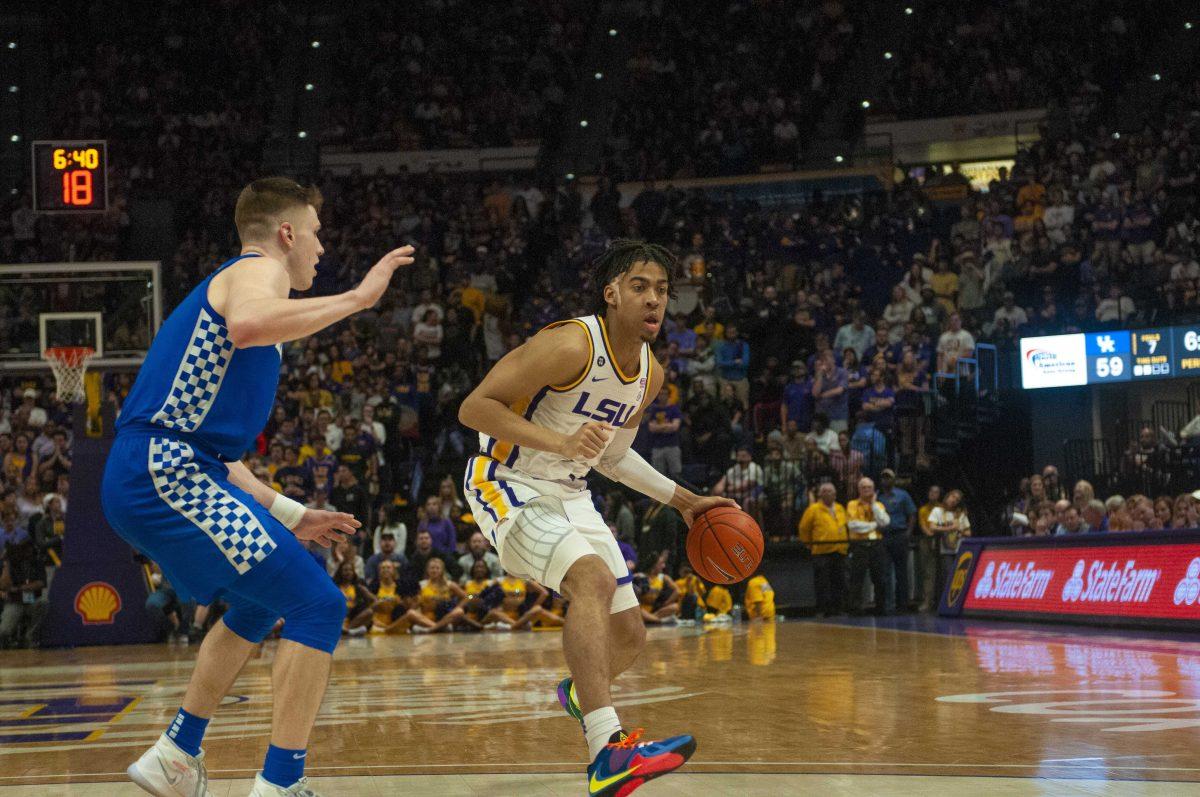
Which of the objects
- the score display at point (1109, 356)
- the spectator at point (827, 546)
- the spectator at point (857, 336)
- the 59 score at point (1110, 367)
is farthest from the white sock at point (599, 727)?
the spectator at point (857, 336)

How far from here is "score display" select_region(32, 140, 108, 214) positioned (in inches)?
→ 548

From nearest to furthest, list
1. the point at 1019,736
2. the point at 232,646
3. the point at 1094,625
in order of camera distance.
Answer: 1. the point at 232,646
2. the point at 1019,736
3. the point at 1094,625

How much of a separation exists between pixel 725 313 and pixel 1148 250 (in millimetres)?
5788

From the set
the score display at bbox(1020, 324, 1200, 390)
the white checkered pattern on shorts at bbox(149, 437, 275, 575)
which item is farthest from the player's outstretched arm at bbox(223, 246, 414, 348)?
the score display at bbox(1020, 324, 1200, 390)

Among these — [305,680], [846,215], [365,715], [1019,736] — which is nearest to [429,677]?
[365,715]

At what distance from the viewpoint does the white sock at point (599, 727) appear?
4.54 metres

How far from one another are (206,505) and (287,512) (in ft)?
1.86

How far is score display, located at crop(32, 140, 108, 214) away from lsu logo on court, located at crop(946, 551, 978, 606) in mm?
9672

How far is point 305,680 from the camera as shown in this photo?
4.22 metres

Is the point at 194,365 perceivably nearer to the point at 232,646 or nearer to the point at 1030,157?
the point at 232,646

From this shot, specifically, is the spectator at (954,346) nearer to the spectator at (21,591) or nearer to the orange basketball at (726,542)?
the spectator at (21,591)

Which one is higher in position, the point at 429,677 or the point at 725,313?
the point at 725,313

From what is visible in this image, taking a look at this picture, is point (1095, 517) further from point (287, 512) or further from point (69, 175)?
point (287, 512)

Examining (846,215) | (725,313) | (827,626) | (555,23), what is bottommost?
(827,626)
